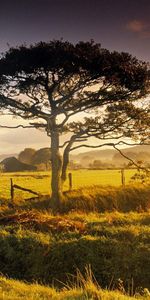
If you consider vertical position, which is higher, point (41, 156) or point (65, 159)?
point (41, 156)

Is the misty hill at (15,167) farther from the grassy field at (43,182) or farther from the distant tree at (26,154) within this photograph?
the grassy field at (43,182)

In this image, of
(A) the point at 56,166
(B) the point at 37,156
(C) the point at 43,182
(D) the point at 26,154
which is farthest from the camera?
(D) the point at 26,154

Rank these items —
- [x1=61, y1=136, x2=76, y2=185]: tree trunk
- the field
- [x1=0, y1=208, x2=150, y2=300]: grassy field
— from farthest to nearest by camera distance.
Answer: [x1=61, y1=136, x2=76, y2=185]: tree trunk, [x1=0, y1=208, x2=150, y2=300]: grassy field, the field

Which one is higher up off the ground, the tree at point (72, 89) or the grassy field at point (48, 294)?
the tree at point (72, 89)

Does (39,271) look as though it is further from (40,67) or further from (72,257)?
(40,67)

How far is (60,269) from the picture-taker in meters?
14.7

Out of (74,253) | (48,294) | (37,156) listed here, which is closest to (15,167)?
(37,156)

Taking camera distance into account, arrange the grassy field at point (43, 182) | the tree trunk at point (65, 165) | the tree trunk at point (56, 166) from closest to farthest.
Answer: the tree trunk at point (56, 166) → the tree trunk at point (65, 165) → the grassy field at point (43, 182)

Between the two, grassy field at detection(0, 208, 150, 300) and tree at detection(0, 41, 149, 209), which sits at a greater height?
tree at detection(0, 41, 149, 209)

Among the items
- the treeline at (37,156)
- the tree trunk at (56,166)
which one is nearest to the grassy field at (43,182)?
the tree trunk at (56,166)

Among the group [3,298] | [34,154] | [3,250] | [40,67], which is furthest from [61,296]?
[34,154]

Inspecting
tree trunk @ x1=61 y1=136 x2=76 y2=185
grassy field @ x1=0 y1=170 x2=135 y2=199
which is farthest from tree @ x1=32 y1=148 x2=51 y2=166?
tree trunk @ x1=61 y1=136 x2=76 y2=185

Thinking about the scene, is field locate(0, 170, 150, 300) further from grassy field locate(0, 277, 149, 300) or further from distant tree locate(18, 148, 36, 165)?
distant tree locate(18, 148, 36, 165)

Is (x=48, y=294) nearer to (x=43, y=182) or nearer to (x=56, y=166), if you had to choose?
(x=56, y=166)
